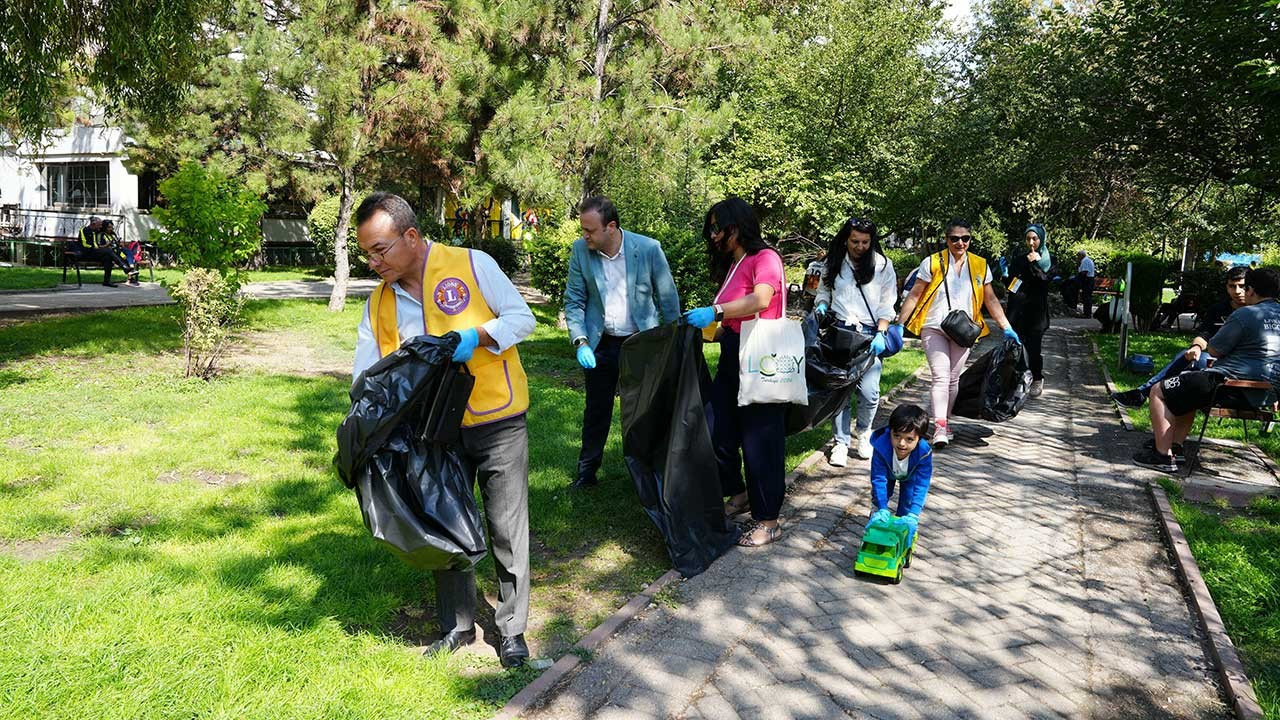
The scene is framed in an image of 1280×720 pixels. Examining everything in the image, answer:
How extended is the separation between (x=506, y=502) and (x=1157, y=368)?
10.9 m

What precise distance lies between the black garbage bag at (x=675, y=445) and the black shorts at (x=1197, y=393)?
156 inches

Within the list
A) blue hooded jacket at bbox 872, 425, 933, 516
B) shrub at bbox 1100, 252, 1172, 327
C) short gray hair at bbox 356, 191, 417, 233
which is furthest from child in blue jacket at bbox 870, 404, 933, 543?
shrub at bbox 1100, 252, 1172, 327

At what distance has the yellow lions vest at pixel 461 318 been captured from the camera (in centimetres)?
333

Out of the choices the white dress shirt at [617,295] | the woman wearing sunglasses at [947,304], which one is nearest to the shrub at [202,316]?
the white dress shirt at [617,295]

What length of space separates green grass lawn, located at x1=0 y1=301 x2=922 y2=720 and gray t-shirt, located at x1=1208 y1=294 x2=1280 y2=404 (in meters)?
3.02

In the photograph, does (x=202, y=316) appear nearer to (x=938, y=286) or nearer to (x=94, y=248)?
(x=938, y=286)

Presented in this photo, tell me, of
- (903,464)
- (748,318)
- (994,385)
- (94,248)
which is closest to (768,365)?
(748,318)

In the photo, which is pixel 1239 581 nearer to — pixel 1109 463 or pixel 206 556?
pixel 1109 463

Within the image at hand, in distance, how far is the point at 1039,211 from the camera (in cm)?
2828

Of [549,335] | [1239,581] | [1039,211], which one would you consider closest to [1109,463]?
[1239,581]

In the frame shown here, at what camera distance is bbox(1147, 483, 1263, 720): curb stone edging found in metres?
3.29

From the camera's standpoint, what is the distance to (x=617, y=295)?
547 centimetres

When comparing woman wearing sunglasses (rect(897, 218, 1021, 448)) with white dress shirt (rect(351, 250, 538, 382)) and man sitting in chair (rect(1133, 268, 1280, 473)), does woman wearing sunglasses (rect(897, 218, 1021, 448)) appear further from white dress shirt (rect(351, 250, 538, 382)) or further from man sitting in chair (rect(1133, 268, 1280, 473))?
white dress shirt (rect(351, 250, 538, 382))

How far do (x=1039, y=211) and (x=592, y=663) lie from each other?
28603 millimetres
